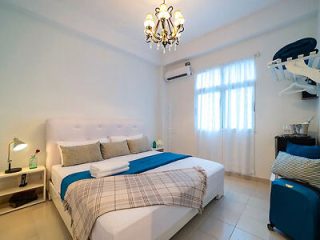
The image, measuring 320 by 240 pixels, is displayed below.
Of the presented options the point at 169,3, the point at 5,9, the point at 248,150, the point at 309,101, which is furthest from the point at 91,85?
the point at 309,101

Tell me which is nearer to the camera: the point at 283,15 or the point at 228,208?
the point at 228,208

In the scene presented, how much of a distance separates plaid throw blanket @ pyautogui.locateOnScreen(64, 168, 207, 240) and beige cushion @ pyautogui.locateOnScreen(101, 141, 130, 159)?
0.99 metres

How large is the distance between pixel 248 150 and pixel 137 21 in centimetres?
342

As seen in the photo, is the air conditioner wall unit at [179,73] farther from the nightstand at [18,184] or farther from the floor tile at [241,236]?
the nightstand at [18,184]

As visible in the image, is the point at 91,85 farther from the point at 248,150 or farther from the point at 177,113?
the point at 248,150

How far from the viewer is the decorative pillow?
1.39m

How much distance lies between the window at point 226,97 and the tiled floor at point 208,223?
1.52m

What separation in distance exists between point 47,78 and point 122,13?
1756mm

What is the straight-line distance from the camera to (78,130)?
2.63 meters

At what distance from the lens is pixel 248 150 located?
3.03 metres

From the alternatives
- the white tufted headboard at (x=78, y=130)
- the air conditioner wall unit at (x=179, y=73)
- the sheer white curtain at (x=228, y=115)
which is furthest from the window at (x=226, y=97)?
the white tufted headboard at (x=78, y=130)

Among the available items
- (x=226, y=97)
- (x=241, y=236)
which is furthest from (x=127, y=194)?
(x=226, y=97)

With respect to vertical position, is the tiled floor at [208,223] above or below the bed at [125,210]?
below

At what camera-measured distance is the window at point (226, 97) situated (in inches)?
119
